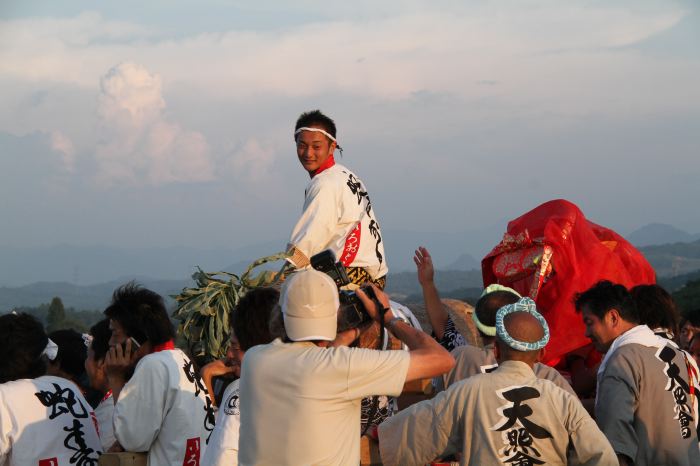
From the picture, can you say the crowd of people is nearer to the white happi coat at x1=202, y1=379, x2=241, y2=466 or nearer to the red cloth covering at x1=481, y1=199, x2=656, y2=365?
the white happi coat at x1=202, y1=379, x2=241, y2=466

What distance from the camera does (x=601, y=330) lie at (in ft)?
19.7

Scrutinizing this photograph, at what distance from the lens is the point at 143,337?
5668 millimetres

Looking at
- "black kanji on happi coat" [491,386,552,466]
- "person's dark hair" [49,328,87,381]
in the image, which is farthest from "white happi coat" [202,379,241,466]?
"person's dark hair" [49,328,87,381]

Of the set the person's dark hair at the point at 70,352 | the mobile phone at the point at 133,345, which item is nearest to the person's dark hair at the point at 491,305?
the mobile phone at the point at 133,345

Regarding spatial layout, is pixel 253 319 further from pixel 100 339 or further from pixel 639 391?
pixel 639 391

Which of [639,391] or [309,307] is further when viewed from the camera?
[639,391]

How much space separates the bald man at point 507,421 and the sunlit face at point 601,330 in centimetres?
148

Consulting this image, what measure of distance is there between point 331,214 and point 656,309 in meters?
2.28

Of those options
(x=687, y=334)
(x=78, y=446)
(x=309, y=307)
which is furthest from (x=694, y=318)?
(x=78, y=446)

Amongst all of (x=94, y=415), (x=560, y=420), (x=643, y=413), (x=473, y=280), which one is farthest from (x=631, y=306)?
(x=473, y=280)

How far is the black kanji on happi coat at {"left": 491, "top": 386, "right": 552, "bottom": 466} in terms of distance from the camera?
4.46 m

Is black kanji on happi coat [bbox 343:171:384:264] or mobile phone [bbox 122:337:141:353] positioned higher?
black kanji on happi coat [bbox 343:171:384:264]

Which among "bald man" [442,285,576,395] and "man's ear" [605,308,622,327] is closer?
"bald man" [442,285,576,395]

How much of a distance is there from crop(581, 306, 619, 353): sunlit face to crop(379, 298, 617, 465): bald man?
58.2 inches
